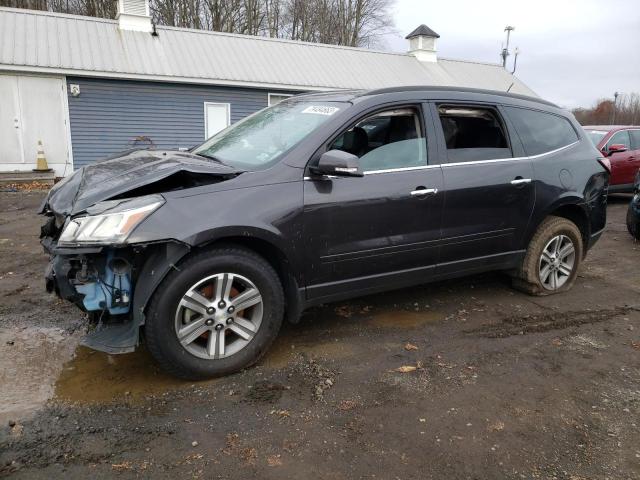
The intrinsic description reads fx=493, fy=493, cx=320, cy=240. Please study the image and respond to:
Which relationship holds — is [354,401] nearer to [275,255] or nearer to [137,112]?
[275,255]

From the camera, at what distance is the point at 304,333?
3.83 meters

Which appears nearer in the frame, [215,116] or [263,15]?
[215,116]

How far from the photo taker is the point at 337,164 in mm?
3139

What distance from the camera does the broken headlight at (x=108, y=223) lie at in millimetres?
2703

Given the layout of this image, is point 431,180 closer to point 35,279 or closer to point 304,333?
point 304,333

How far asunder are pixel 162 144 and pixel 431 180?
1307 centimetres

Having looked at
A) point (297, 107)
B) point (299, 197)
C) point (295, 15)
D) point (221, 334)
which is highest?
point (295, 15)

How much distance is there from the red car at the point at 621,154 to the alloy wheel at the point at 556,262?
6.51 m

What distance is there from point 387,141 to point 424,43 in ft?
61.5

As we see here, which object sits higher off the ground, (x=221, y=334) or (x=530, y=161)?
(x=530, y=161)

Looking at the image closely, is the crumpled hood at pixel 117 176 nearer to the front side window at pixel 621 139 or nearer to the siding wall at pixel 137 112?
the front side window at pixel 621 139

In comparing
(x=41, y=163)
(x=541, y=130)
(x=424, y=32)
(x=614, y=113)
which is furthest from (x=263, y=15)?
(x=614, y=113)

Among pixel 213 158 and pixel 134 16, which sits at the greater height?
pixel 134 16

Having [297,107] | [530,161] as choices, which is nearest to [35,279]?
[297,107]
